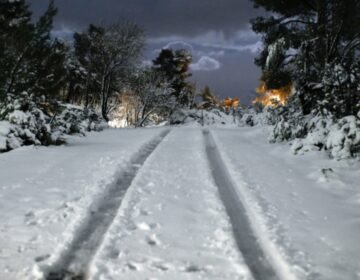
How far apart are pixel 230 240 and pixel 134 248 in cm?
111

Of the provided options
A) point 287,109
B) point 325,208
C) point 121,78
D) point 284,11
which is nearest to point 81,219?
point 325,208

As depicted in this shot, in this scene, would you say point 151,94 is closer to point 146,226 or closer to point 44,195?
point 44,195

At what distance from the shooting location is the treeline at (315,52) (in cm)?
1159

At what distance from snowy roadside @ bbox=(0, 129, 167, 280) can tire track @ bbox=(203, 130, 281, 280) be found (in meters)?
1.95

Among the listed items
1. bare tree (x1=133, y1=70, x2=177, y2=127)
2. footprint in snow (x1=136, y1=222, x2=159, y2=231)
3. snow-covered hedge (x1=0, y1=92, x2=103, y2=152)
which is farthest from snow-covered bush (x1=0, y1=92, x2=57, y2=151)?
bare tree (x1=133, y1=70, x2=177, y2=127)

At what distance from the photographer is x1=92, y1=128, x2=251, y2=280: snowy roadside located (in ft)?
13.4

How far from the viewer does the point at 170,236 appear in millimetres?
4949

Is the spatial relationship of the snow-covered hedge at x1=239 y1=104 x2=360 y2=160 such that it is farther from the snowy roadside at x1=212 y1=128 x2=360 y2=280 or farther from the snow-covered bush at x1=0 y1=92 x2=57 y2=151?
the snow-covered bush at x1=0 y1=92 x2=57 y2=151

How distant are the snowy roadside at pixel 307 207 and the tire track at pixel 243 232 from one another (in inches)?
5.9

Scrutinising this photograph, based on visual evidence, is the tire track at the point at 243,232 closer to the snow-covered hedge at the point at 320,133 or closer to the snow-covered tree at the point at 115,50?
the snow-covered hedge at the point at 320,133

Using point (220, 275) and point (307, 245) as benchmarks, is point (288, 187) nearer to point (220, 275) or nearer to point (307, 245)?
point (307, 245)

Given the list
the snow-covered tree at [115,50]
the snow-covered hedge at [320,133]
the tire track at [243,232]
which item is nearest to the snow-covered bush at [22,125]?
the tire track at [243,232]

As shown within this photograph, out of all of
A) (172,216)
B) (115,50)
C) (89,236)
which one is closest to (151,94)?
(115,50)

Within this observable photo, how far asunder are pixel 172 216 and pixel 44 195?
2.10m
